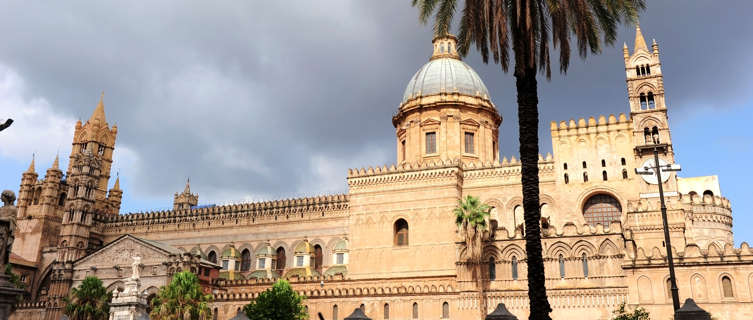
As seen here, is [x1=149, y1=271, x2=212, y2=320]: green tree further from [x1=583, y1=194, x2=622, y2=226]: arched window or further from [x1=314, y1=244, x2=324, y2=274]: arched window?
[x1=583, y1=194, x2=622, y2=226]: arched window

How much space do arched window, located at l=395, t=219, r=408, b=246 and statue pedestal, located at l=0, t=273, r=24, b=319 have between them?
3070cm

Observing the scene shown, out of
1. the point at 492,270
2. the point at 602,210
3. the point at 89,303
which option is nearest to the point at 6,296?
the point at 492,270

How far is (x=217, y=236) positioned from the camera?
52.8 m

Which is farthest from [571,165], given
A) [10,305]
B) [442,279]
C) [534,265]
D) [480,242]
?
[10,305]

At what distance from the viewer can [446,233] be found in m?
40.8

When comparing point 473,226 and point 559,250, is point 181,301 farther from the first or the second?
point 559,250

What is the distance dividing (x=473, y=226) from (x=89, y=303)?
2579 centimetres

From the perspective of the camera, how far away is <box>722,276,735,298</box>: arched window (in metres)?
31.8

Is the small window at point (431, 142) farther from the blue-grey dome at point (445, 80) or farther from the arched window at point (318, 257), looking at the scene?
the arched window at point (318, 257)

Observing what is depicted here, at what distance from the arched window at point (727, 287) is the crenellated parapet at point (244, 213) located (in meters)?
26.3

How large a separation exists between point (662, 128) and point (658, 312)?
1160 centimetres

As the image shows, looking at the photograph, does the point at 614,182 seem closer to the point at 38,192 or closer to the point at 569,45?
the point at 569,45

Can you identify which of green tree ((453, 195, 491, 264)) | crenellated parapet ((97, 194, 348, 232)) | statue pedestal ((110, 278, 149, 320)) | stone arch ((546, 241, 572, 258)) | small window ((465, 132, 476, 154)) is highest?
small window ((465, 132, 476, 154))

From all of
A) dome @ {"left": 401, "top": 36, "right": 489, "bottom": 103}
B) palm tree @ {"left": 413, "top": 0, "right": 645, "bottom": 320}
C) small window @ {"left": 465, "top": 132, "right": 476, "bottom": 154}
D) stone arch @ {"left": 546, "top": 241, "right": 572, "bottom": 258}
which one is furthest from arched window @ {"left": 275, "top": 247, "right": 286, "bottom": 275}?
palm tree @ {"left": 413, "top": 0, "right": 645, "bottom": 320}
